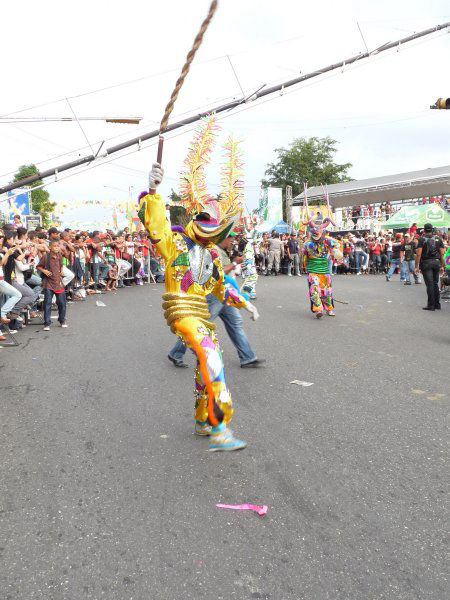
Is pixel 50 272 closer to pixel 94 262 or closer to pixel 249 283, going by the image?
pixel 249 283

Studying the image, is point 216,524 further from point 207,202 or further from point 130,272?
point 130,272

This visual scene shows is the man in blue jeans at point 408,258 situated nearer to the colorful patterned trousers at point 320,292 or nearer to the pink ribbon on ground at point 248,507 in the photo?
the colorful patterned trousers at point 320,292

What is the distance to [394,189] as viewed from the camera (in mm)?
29328

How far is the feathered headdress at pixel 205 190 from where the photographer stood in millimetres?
3791

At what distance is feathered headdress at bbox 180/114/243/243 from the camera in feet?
12.4

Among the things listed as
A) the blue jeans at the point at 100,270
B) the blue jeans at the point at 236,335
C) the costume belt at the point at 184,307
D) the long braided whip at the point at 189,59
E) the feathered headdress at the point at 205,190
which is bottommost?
the blue jeans at the point at 236,335

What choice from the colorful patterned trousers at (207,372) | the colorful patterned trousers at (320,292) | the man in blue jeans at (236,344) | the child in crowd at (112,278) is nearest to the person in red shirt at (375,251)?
the child in crowd at (112,278)

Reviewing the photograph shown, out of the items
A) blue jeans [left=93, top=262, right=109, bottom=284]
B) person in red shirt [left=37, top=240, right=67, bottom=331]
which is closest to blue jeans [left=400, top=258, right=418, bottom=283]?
blue jeans [left=93, top=262, right=109, bottom=284]

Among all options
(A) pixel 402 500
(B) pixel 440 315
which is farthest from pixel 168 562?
(B) pixel 440 315

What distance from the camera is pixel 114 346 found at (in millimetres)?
7242

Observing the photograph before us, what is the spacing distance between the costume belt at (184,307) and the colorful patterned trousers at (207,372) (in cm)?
3

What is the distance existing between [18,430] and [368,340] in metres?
5.16

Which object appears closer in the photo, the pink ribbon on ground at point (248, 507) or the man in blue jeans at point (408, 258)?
the pink ribbon on ground at point (248, 507)

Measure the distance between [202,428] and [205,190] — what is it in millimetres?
1879
